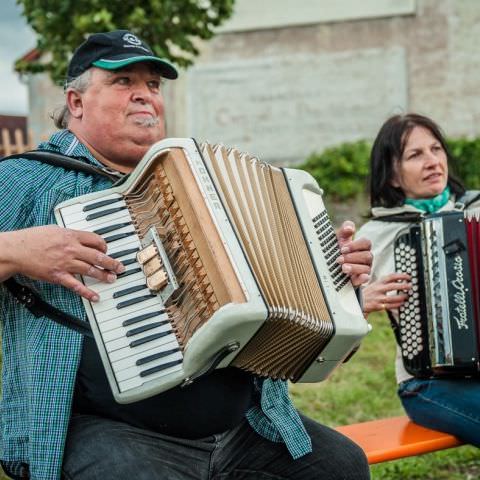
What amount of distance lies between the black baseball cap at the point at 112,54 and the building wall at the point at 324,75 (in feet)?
31.2

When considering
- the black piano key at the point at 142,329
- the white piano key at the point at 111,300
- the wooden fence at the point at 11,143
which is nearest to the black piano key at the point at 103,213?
the white piano key at the point at 111,300

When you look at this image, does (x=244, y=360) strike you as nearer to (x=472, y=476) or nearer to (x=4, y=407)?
(x=4, y=407)

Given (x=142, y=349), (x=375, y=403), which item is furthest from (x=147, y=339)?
(x=375, y=403)

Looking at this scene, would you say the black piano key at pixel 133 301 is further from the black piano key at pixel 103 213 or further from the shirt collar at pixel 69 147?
the shirt collar at pixel 69 147

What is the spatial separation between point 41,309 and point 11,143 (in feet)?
28.9

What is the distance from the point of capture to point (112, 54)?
262 centimetres

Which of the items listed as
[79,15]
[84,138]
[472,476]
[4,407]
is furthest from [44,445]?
[79,15]

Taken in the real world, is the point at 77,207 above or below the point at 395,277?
above

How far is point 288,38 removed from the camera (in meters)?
12.4

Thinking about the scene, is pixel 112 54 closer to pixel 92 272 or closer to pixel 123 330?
pixel 92 272

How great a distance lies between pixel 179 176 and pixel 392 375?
3.46 meters

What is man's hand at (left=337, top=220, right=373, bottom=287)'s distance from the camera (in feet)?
7.98

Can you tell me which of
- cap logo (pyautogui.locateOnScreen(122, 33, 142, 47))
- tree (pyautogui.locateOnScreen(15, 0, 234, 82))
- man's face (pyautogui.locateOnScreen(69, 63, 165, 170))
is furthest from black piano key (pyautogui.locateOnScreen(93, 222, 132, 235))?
tree (pyautogui.locateOnScreen(15, 0, 234, 82))

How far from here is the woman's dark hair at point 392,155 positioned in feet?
11.6
